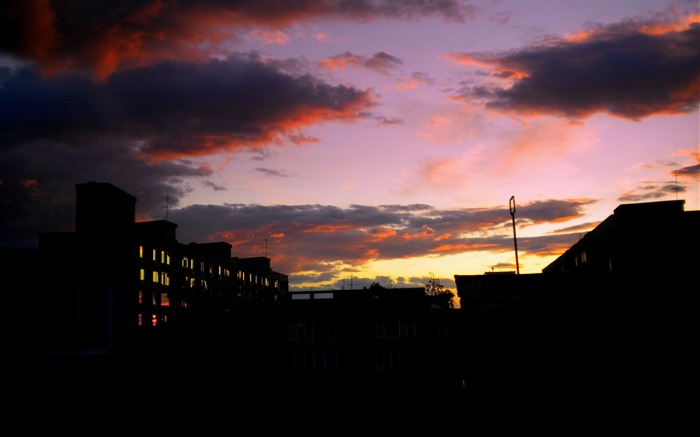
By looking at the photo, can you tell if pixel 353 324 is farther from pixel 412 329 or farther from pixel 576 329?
pixel 576 329

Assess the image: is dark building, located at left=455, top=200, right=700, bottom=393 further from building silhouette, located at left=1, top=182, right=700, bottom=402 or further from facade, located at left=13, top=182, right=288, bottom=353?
facade, located at left=13, top=182, right=288, bottom=353

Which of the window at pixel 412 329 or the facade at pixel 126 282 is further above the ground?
the facade at pixel 126 282

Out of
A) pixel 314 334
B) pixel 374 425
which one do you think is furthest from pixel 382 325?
pixel 374 425

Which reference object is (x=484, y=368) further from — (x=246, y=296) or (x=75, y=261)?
(x=246, y=296)

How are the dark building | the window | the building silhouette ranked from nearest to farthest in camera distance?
the building silhouette, the dark building, the window

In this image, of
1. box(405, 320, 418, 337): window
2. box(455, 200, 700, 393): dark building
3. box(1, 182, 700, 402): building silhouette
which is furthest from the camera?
box(405, 320, 418, 337): window

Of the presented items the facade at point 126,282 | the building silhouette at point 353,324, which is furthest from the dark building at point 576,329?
the facade at point 126,282

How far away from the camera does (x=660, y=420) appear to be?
19953 millimetres

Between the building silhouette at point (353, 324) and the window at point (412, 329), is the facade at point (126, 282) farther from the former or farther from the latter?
the window at point (412, 329)

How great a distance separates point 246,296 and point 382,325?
141 ft

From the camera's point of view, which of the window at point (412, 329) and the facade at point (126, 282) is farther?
the window at point (412, 329)

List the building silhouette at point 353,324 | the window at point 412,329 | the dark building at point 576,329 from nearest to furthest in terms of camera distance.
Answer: the building silhouette at point 353,324 → the dark building at point 576,329 → the window at point 412,329

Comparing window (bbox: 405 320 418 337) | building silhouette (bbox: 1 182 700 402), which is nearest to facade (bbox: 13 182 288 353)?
building silhouette (bbox: 1 182 700 402)

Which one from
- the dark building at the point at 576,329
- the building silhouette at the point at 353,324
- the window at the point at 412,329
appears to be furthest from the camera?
the window at the point at 412,329
